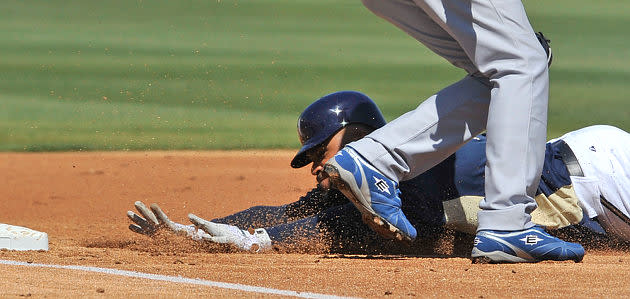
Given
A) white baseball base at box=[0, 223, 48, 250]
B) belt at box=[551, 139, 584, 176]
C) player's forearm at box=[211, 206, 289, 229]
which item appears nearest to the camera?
white baseball base at box=[0, 223, 48, 250]

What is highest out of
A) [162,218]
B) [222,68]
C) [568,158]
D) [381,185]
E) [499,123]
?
[499,123]

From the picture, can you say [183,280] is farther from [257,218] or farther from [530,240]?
[257,218]

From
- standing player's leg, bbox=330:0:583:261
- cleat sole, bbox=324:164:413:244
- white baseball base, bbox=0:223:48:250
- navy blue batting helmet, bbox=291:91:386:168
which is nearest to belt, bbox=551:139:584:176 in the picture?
standing player's leg, bbox=330:0:583:261

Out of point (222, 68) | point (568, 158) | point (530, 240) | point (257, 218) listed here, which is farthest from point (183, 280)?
point (222, 68)

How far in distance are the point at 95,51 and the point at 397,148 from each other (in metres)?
9.76

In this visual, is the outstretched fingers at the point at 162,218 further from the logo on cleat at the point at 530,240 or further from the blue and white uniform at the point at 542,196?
the logo on cleat at the point at 530,240

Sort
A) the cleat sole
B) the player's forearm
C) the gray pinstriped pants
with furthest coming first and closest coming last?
the player's forearm
the cleat sole
the gray pinstriped pants

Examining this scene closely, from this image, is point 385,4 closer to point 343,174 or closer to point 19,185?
point 343,174

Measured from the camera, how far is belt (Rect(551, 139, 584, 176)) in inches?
142

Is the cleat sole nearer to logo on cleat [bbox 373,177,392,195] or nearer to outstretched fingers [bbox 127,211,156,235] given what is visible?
logo on cleat [bbox 373,177,392,195]

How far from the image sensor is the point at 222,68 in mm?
Result: 11680

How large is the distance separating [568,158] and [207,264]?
1.48 meters

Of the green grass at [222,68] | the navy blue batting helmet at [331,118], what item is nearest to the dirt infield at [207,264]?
the navy blue batting helmet at [331,118]

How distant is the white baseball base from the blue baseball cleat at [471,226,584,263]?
1.59 metres
